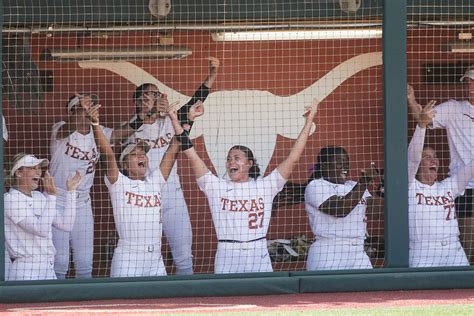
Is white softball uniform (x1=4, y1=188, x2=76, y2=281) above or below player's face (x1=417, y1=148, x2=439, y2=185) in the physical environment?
below

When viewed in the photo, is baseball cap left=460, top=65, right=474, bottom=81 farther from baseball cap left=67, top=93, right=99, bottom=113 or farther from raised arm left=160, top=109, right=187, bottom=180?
baseball cap left=67, top=93, right=99, bottom=113

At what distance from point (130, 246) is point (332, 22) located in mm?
2437

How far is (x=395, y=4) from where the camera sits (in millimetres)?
8328

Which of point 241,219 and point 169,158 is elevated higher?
point 169,158

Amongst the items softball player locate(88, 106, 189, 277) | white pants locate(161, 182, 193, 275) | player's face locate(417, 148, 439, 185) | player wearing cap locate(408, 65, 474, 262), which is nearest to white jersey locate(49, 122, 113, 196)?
softball player locate(88, 106, 189, 277)

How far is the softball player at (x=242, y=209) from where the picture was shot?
28.4 feet

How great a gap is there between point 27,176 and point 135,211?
86 cm

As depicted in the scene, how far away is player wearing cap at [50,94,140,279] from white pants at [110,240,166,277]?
1.35 ft

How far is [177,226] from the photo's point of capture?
930 centimetres

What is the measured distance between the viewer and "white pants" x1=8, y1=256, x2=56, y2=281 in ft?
27.8

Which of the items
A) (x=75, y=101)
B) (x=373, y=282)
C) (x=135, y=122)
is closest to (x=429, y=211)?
(x=373, y=282)

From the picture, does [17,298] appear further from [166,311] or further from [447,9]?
[447,9]

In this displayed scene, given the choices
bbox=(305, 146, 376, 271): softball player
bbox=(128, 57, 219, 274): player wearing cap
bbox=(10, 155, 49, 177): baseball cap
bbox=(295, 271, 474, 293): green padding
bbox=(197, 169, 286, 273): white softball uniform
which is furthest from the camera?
bbox=(128, 57, 219, 274): player wearing cap

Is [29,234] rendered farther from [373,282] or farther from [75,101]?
[373,282]
